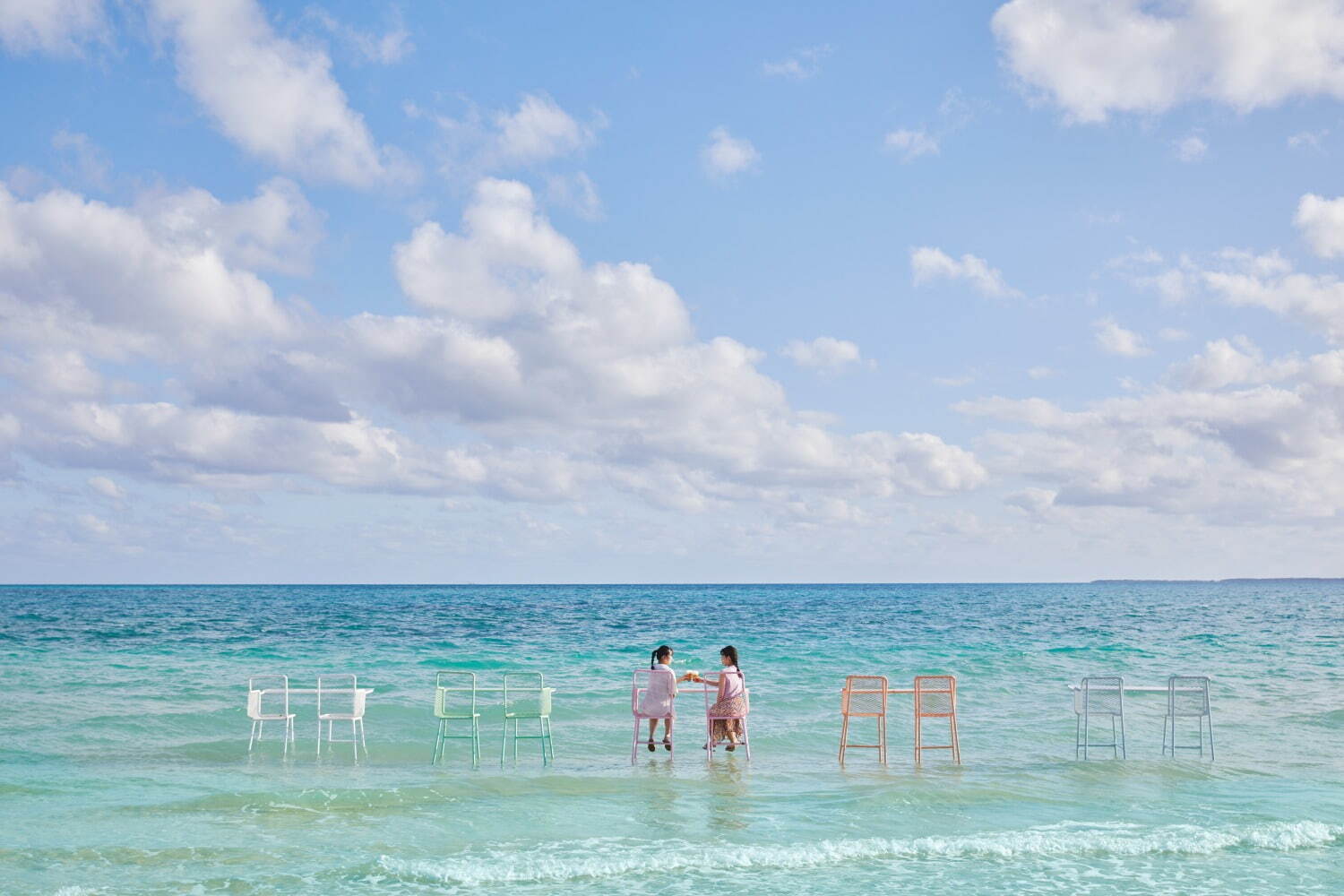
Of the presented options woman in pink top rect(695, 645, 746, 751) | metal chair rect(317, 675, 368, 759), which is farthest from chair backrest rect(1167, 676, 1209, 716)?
metal chair rect(317, 675, 368, 759)

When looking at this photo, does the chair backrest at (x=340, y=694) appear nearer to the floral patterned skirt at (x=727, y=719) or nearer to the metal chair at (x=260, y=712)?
the metal chair at (x=260, y=712)

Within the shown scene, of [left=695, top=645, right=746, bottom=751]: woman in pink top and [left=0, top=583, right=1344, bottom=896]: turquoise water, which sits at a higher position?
[left=695, top=645, right=746, bottom=751]: woman in pink top

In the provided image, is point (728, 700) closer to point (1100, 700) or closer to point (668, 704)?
point (668, 704)

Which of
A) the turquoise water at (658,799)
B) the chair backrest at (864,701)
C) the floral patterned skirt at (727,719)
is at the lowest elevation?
the turquoise water at (658,799)

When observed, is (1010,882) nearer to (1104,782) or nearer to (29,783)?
(1104,782)

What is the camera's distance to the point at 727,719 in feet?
43.0

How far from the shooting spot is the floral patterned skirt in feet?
42.6

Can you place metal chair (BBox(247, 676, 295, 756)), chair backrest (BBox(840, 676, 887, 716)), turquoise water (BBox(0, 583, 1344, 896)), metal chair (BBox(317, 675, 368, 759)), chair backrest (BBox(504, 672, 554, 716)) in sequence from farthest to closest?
metal chair (BBox(317, 675, 368, 759)) → metal chair (BBox(247, 676, 295, 756)) → chair backrest (BBox(504, 672, 554, 716)) → chair backrest (BBox(840, 676, 887, 716)) → turquoise water (BBox(0, 583, 1344, 896))

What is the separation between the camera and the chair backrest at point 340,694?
13.0 meters

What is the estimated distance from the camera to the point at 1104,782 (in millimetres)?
11836

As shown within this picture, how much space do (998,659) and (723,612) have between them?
3478 cm

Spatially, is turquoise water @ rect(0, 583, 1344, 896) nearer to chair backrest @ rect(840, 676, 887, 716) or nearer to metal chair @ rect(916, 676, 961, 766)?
metal chair @ rect(916, 676, 961, 766)

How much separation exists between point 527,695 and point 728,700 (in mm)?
6154

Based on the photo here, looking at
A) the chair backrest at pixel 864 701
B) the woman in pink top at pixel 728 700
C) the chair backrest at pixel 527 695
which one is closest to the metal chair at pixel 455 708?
the chair backrest at pixel 527 695
